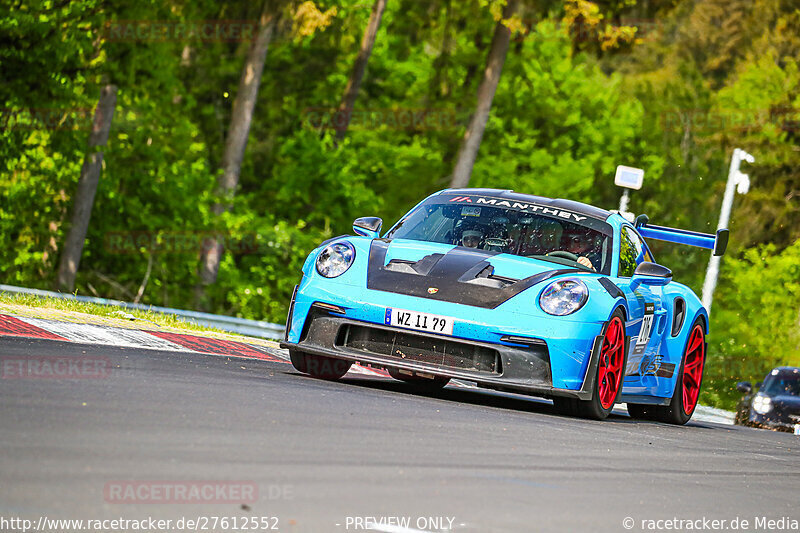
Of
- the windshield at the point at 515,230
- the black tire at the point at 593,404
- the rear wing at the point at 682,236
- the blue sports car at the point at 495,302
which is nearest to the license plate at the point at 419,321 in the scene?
the blue sports car at the point at 495,302

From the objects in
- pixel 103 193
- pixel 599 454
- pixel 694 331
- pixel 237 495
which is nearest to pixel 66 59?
pixel 103 193

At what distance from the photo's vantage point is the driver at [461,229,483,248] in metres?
10.2

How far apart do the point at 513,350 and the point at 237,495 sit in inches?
172

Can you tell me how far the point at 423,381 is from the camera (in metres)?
11.7

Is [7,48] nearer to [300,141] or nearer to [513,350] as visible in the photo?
[300,141]

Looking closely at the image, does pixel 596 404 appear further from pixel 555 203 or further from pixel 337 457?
pixel 337 457

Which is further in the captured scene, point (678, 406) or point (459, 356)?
point (678, 406)

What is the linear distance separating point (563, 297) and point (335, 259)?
1636mm

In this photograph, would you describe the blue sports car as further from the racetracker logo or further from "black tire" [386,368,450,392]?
the racetracker logo
